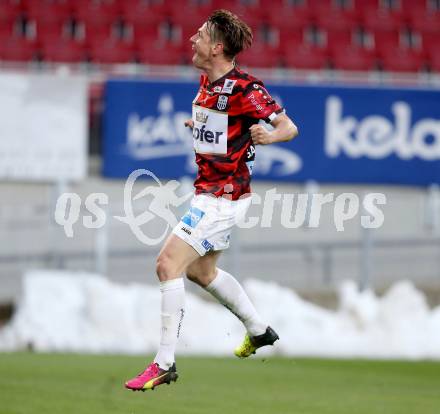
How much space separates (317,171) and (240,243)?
9.05 ft

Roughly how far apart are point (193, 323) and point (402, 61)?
8202mm

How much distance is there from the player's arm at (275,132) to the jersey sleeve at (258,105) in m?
0.05

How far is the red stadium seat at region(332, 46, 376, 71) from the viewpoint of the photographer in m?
19.0

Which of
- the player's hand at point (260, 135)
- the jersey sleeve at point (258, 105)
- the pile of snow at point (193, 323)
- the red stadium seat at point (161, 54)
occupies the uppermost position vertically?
the red stadium seat at point (161, 54)

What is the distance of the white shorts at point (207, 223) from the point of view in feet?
20.0

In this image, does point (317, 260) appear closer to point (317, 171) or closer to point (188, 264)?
point (317, 171)

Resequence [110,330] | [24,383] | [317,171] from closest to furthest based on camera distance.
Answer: [24,383] < [110,330] < [317,171]

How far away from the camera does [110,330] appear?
43.3 feet

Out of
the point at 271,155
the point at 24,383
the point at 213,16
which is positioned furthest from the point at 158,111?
the point at 213,16

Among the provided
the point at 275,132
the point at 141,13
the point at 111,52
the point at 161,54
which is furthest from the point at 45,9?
the point at 275,132

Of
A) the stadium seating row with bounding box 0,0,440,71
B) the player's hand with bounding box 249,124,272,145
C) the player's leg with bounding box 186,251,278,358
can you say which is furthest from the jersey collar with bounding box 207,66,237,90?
the stadium seating row with bounding box 0,0,440,71

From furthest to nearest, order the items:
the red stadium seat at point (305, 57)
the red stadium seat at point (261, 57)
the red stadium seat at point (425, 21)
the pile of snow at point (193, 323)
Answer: the red stadium seat at point (425, 21) < the red stadium seat at point (305, 57) < the red stadium seat at point (261, 57) < the pile of snow at point (193, 323)

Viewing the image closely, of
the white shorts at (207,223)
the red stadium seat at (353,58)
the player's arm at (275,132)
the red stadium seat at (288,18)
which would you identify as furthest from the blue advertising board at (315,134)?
the player's arm at (275,132)

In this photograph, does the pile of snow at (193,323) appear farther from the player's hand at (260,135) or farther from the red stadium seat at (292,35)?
the player's hand at (260,135)
